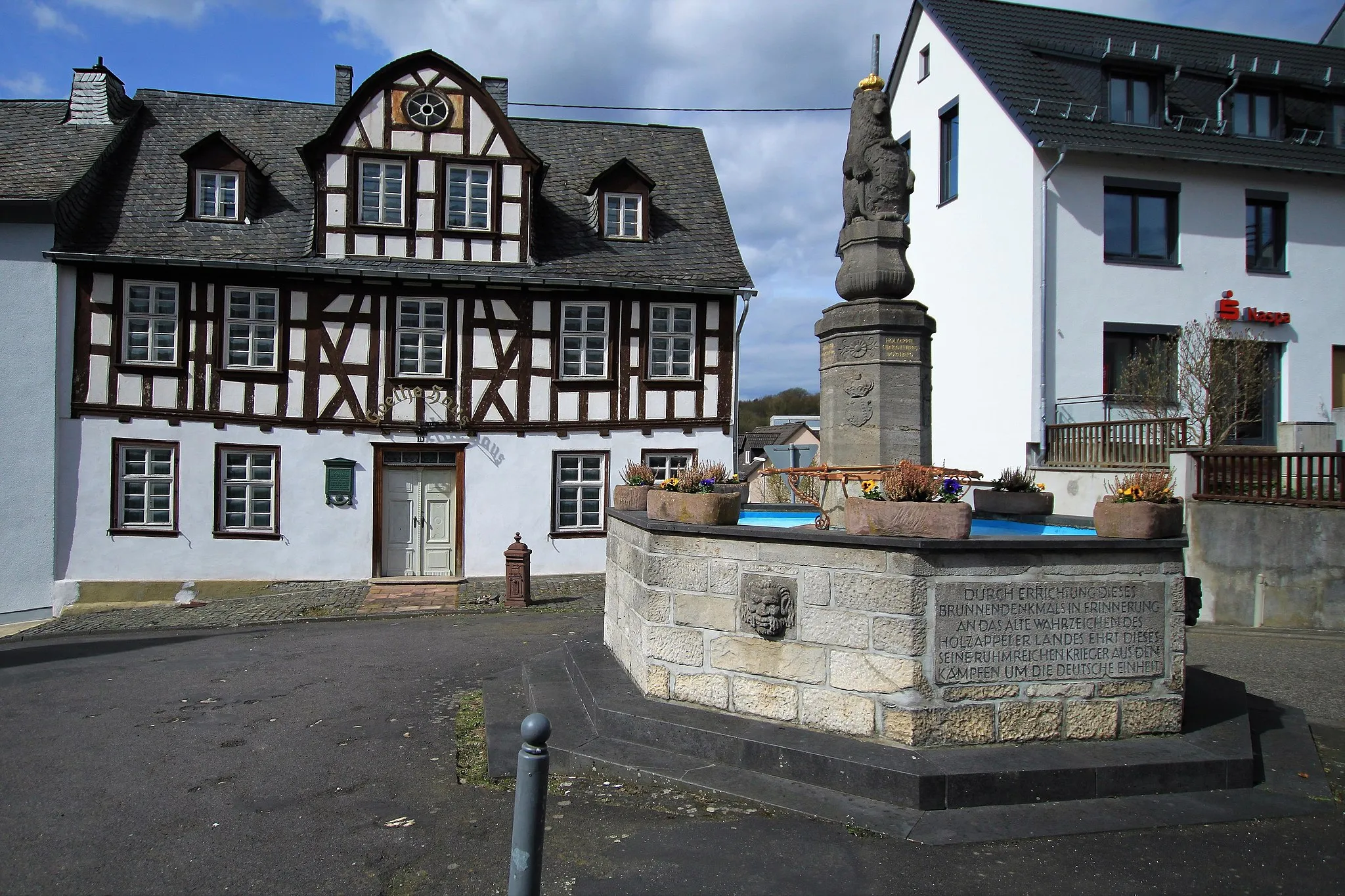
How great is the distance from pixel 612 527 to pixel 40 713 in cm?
490

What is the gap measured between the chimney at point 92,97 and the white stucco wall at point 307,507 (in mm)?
6541

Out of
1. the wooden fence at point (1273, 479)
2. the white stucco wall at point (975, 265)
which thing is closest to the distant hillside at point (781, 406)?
the white stucco wall at point (975, 265)

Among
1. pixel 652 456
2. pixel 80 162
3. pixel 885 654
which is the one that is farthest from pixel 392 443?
pixel 885 654

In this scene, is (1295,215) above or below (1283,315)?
above

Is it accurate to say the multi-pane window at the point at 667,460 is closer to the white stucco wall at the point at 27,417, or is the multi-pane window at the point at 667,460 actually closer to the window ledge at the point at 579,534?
the window ledge at the point at 579,534

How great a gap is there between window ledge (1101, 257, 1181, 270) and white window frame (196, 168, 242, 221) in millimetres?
16668

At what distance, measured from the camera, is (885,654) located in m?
5.18

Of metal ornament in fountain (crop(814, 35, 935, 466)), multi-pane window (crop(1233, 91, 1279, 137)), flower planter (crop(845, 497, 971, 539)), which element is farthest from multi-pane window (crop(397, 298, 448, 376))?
multi-pane window (crop(1233, 91, 1279, 137))

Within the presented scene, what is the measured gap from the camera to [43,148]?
17.1 metres

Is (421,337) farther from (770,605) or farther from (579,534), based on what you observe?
(770,605)

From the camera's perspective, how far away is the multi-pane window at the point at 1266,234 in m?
19.3

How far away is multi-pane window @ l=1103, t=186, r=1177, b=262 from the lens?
1859 cm

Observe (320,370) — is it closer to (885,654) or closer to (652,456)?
(652,456)

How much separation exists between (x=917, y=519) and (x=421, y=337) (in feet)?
44.3
